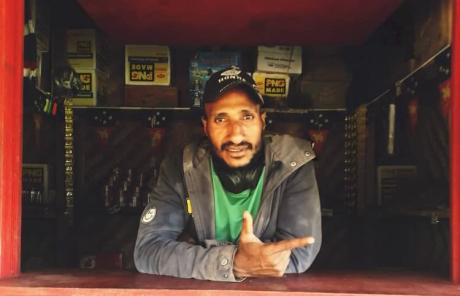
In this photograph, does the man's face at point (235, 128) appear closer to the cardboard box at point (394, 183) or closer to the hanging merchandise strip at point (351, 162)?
the cardboard box at point (394, 183)

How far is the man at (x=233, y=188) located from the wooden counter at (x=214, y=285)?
0.84 feet

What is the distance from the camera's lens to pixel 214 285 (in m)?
2.17

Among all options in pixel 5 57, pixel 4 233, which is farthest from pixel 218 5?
pixel 4 233

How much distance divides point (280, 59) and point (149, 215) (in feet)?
8.51

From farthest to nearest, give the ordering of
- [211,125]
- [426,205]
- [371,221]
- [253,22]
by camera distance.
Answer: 1. [371,221]
2. [253,22]
3. [426,205]
4. [211,125]

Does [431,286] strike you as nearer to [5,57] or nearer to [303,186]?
[303,186]

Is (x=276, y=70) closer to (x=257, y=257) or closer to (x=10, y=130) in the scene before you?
(x=257, y=257)

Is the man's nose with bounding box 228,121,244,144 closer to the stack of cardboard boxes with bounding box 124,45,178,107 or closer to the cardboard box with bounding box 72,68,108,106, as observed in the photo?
the stack of cardboard boxes with bounding box 124,45,178,107

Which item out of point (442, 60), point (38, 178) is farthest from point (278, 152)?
point (38, 178)

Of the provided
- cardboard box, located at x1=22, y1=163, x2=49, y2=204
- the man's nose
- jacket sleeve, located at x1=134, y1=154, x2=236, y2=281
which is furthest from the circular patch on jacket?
cardboard box, located at x1=22, y1=163, x2=49, y2=204

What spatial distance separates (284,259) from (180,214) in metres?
0.75

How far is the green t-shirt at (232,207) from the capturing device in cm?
285

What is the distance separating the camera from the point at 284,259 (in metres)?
2.33

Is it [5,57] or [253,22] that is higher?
[253,22]
